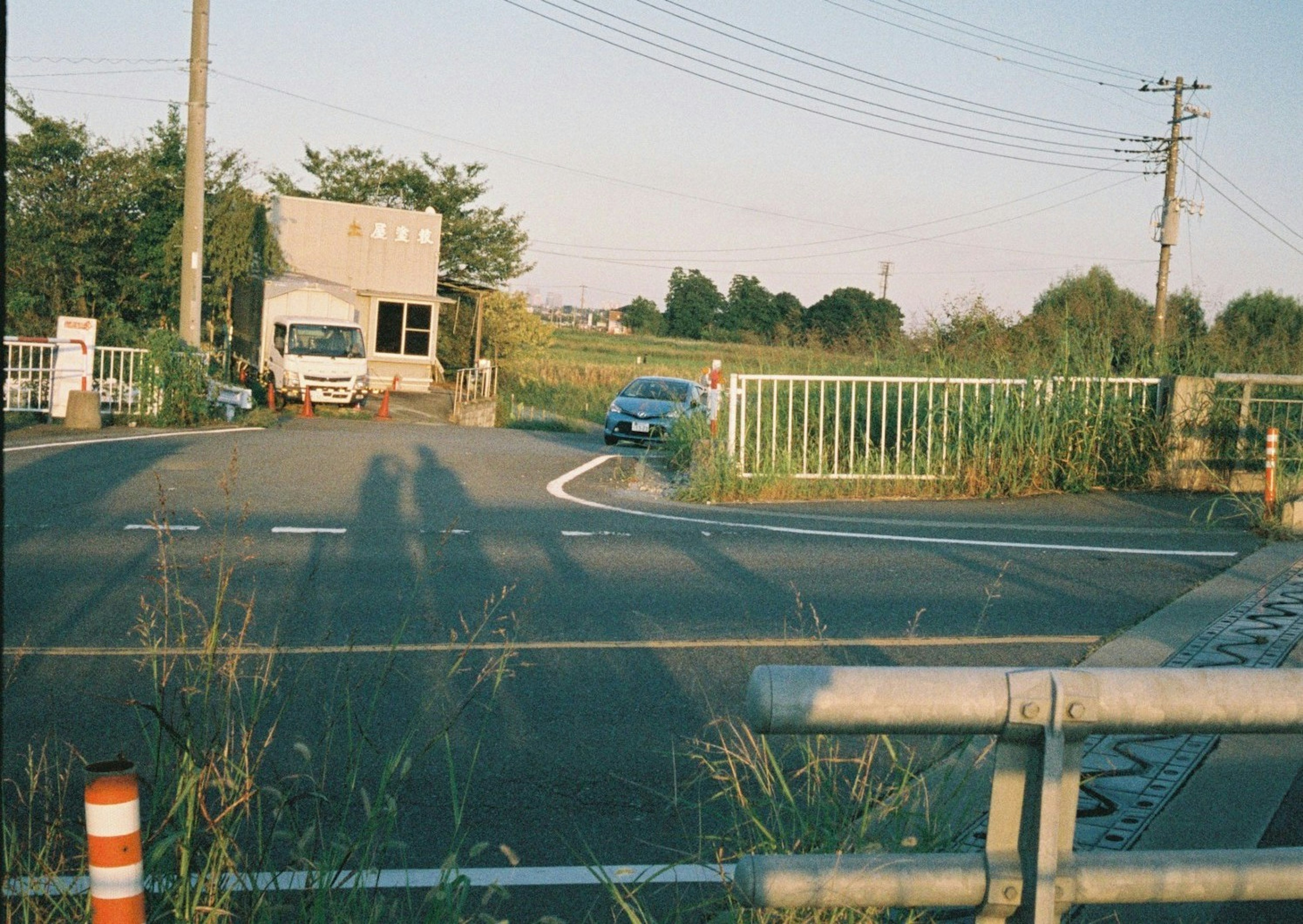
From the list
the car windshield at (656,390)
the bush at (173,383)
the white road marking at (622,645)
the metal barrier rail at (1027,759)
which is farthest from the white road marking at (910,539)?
the car windshield at (656,390)

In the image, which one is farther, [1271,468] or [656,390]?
[656,390]

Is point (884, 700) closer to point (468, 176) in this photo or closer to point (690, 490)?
point (690, 490)

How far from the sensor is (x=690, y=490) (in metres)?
15.1

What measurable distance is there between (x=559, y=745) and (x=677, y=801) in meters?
0.86

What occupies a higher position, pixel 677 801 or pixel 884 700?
pixel 884 700

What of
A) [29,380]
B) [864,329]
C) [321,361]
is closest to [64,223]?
[321,361]

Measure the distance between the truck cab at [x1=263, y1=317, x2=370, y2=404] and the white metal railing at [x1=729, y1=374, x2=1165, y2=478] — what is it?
60.6ft

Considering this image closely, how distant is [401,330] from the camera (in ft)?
137

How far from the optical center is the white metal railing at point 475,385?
38.1m

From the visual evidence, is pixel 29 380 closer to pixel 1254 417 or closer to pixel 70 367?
pixel 70 367

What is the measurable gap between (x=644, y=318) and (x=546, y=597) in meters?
110

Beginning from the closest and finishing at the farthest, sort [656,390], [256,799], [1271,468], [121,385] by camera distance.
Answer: [256,799]
[1271,468]
[121,385]
[656,390]

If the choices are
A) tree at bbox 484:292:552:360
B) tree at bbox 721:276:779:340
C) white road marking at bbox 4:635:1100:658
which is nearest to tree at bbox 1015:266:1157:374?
white road marking at bbox 4:635:1100:658

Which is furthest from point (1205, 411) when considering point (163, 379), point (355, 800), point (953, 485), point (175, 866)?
point (163, 379)
